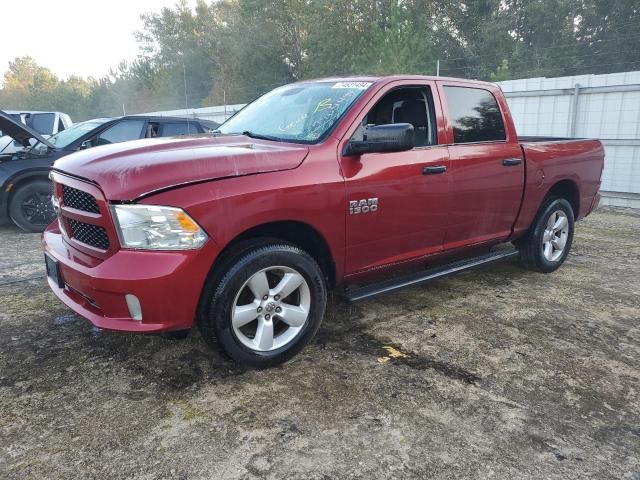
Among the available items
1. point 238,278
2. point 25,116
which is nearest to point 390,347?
point 238,278

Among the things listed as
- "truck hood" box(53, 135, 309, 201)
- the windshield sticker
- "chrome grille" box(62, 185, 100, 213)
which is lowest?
"chrome grille" box(62, 185, 100, 213)

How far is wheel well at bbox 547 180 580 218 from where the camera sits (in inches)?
195

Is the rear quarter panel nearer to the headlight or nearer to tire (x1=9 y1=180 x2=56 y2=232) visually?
the headlight

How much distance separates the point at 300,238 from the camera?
3.13 meters

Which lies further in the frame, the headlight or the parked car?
the parked car

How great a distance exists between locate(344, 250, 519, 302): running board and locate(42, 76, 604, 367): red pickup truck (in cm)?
2

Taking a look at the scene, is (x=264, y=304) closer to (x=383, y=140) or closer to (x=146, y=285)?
(x=146, y=285)

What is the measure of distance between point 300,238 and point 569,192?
345 cm

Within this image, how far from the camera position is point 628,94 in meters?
9.37

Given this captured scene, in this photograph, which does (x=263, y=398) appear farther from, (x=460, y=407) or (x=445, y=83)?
(x=445, y=83)

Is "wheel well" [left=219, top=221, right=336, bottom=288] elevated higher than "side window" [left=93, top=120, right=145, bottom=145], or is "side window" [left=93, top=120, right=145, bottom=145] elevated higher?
"side window" [left=93, top=120, right=145, bottom=145]

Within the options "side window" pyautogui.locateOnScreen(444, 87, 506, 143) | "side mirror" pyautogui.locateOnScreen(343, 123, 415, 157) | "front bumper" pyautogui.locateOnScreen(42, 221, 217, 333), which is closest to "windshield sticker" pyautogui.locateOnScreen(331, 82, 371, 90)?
"side mirror" pyautogui.locateOnScreen(343, 123, 415, 157)

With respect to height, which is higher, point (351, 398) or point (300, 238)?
point (300, 238)

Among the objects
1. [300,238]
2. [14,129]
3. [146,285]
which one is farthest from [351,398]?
[14,129]
